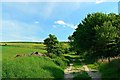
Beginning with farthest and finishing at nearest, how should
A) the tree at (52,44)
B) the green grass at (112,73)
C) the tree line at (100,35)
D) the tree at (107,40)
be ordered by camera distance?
the tree at (52,44) → the tree line at (100,35) → the tree at (107,40) → the green grass at (112,73)

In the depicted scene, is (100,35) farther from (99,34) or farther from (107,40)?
(107,40)

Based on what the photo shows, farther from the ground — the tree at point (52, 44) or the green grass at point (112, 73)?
the tree at point (52, 44)

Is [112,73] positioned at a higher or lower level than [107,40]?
lower

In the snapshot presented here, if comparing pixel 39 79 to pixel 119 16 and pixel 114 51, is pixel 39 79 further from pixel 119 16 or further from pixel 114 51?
pixel 119 16

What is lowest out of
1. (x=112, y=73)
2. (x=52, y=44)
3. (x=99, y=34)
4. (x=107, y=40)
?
(x=112, y=73)

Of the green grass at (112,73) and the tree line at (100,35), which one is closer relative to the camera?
the green grass at (112,73)

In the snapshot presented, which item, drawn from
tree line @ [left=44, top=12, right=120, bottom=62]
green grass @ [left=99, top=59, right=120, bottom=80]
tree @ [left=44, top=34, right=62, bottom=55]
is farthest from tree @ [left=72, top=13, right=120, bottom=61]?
green grass @ [left=99, top=59, right=120, bottom=80]

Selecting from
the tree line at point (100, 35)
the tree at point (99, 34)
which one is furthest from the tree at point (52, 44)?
the tree at point (99, 34)

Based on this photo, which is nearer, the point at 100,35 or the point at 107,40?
the point at 107,40

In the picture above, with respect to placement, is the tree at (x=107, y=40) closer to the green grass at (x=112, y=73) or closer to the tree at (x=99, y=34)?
the tree at (x=99, y=34)

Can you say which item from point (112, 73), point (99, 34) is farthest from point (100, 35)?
point (112, 73)

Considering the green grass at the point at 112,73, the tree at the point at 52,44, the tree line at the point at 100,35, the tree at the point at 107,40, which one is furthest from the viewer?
the tree at the point at 52,44

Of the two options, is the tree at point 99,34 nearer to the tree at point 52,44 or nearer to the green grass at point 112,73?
the tree at point 52,44

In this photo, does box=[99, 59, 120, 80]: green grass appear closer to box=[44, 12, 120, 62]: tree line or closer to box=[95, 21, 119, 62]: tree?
box=[95, 21, 119, 62]: tree
